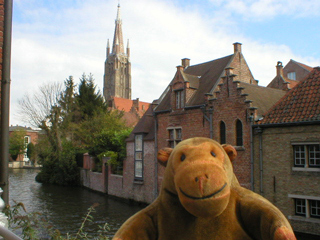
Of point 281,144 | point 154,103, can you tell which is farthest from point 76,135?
point 281,144

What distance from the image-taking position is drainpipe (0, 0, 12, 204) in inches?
178

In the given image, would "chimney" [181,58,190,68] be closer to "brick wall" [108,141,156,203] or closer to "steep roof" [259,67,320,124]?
"brick wall" [108,141,156,203]

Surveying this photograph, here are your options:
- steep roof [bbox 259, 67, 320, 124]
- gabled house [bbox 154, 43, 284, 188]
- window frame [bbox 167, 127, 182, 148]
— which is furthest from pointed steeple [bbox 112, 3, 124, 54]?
steep roof [bbox 259, 67, 320, 124]

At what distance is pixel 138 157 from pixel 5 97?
17.5m

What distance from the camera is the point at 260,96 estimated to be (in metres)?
17.3

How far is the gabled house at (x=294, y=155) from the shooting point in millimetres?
12945

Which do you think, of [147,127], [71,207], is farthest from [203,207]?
[71,207]

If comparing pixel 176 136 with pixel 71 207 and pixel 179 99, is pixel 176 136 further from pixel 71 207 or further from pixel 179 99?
pixel 71 207

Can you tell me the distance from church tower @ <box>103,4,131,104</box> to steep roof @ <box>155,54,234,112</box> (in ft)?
231

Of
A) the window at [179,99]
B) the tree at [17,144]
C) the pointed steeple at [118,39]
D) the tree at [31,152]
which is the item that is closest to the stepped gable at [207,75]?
the window at [179,99]

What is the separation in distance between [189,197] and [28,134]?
76.2 meters

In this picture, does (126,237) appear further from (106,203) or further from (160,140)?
(106,203)

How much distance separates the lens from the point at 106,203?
22141 mm

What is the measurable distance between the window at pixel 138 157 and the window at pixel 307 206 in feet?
34.0
